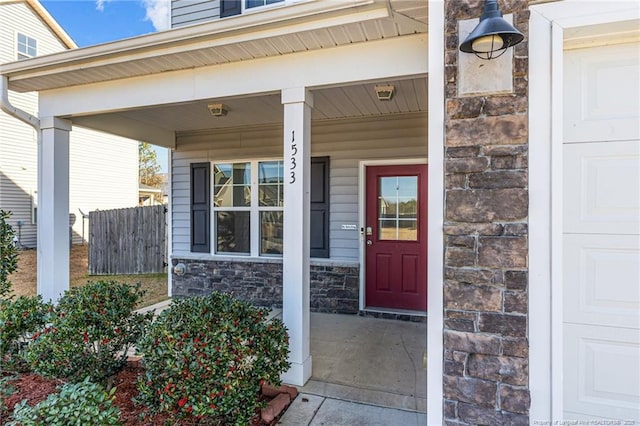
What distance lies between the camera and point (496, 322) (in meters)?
1.71

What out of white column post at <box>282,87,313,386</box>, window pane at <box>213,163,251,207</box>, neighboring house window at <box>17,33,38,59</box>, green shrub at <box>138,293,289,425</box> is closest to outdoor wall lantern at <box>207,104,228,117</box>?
window pane at <box>213,163,251,207</box>

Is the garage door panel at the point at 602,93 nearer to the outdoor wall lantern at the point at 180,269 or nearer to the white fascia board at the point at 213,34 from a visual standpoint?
the white fascia board at the point at 213,34

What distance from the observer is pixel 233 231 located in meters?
5.30

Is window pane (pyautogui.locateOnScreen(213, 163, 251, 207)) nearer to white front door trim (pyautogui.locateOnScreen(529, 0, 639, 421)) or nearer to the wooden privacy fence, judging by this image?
the wooden privacy fence

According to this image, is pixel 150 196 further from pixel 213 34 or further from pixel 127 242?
pixel 213 34

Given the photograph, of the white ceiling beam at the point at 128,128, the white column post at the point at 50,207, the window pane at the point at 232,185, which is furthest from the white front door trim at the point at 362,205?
the white column post at the point at 50,207

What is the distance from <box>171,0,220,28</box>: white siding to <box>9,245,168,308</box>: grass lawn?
4.07 meters

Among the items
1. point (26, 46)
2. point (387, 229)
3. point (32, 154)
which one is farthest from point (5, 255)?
point (26, 46)

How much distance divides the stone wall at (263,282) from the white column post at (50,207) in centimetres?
182

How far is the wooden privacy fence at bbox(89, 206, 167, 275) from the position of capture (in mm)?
7930

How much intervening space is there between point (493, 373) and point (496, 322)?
0.85ft

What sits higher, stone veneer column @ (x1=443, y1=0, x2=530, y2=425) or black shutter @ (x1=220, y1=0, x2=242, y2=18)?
black shutter @ (x1=220, y1=0, x2=242, y2=18)

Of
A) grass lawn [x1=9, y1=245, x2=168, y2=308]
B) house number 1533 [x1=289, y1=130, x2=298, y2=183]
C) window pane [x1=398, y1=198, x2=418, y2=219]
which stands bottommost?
grass lawn [x1=9, y1=245, x2=168, y2=308]

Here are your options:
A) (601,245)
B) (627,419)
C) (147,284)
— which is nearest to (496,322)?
(601,245)
